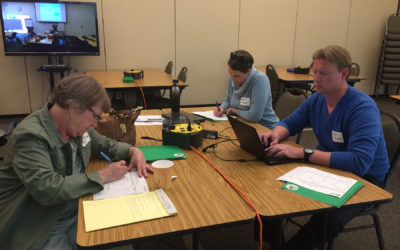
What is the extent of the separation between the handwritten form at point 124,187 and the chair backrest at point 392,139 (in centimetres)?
127

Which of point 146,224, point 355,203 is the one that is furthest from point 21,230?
point 355,203

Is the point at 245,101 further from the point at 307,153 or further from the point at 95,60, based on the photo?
the point at 95,60

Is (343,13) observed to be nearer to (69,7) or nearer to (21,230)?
(69,7)

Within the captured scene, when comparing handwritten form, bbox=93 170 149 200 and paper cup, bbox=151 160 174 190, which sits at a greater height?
paper cup, bbox=151 160 174 190

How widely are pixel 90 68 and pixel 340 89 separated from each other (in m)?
4.23

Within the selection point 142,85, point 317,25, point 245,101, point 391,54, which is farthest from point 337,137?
point 391,54

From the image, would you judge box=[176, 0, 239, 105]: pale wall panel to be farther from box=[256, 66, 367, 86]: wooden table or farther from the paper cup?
the paper cup

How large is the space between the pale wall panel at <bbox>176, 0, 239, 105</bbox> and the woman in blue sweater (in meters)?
3.08

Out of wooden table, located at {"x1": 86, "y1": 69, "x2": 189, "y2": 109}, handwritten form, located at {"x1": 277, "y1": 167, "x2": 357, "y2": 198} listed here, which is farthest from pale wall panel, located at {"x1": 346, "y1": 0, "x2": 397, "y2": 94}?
handwritten form, located at {"x1": 277, "y1": 167, "x2": 357, "y2": 198}

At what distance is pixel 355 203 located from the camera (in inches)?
44.5

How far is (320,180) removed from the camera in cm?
130

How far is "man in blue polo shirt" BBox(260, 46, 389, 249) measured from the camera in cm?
142

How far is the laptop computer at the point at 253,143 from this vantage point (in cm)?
147

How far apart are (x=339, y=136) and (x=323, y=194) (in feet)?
1.73
